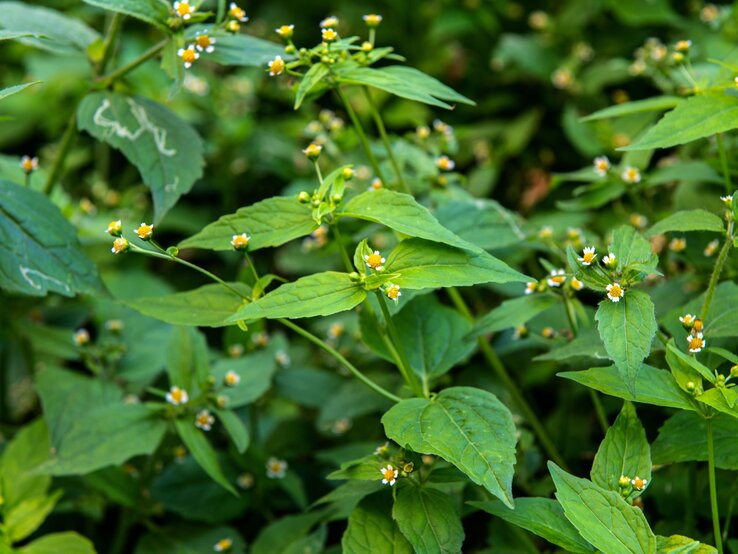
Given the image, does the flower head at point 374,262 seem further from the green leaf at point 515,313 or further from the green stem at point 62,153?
the green stem at point 62,153

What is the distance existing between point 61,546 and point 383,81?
163cm

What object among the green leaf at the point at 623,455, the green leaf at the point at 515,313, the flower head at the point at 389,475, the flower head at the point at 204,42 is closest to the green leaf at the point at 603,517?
the green leaf at the point at 623,455

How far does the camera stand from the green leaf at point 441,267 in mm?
1938

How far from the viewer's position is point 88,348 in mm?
2977

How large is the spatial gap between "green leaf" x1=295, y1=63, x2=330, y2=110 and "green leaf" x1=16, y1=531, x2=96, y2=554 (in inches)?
56.5

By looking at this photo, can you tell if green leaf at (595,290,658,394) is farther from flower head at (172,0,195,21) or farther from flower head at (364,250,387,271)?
flower head at (172,0,195,21)

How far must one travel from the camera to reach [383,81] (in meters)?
2.20

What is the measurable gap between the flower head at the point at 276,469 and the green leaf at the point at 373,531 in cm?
76

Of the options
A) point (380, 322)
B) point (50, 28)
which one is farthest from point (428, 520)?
point (50, 28)

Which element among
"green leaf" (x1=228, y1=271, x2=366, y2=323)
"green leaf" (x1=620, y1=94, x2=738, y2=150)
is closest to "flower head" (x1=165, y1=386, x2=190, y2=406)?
"green leaf" (x1=228, y1=271, x2=366, y2=323)

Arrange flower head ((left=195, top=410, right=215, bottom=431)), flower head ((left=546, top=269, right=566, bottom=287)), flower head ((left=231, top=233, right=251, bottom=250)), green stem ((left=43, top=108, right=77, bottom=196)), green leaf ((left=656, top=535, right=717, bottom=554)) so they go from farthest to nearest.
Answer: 1. green stem ((left=43, top=108, right=77, bottom=196))
2. flower head ((left=195, top=410, right=215, bottom=431))
3. flower head ((left=546, top=269, right=566, bottom=287))
4. flower head ((left=231, top=233, right=251, bottom=250))
5. green leaf ((left=656, top=535, right=717, bottom=554))

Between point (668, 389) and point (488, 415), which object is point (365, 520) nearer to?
point (488, 415)

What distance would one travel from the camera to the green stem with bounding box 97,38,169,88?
257 cm

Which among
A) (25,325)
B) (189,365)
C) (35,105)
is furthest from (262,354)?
(35,105)
